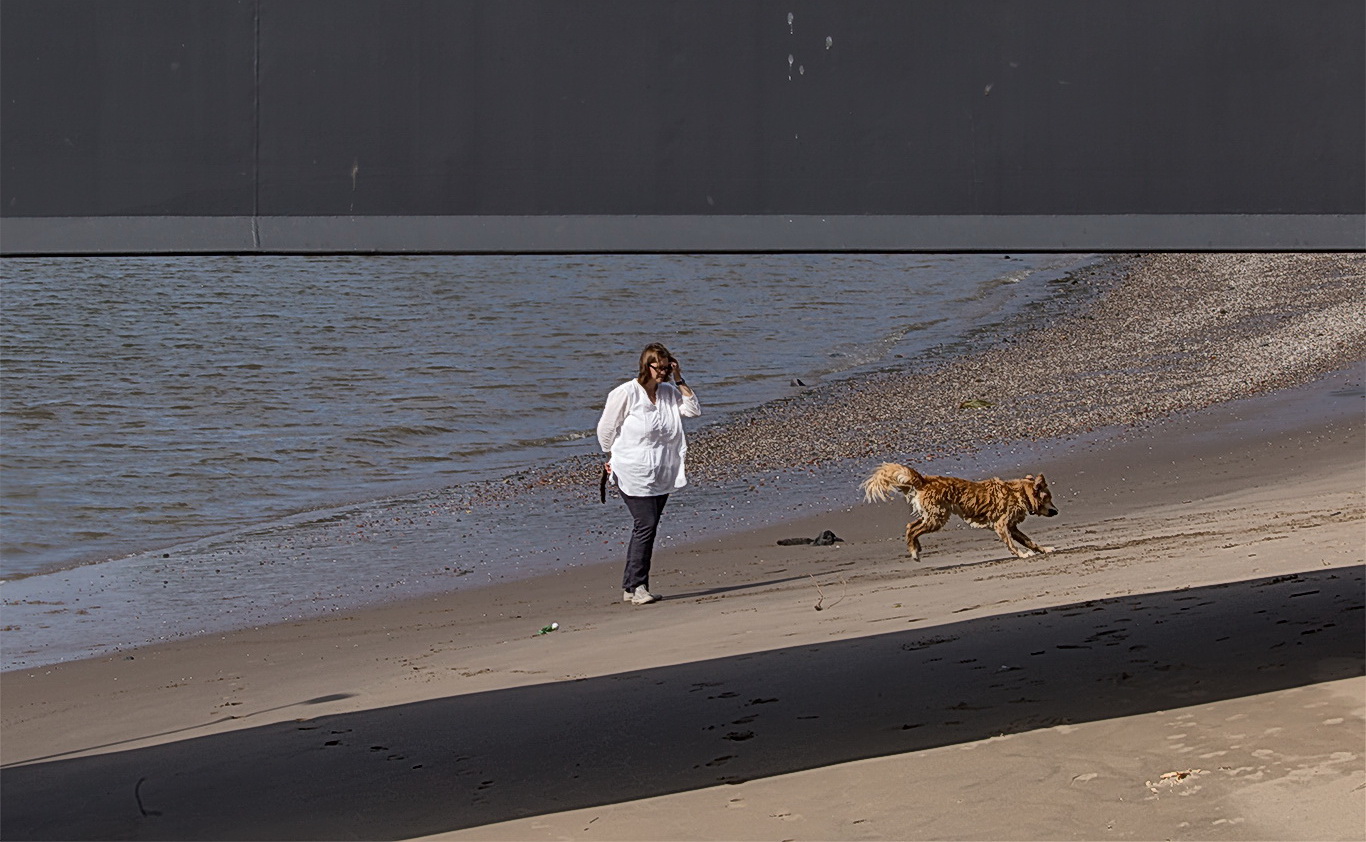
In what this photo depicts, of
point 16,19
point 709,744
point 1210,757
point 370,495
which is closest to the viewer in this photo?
point 16,19

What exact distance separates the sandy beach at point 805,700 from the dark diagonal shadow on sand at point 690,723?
0.07 feet

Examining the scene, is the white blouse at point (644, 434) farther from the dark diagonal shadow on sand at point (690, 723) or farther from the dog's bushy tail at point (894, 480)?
the dark diagonal shadow on sand at point (690, 723)

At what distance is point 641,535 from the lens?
403 inches

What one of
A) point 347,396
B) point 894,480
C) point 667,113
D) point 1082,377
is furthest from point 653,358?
point 347,396

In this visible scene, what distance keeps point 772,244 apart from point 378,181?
1.33m

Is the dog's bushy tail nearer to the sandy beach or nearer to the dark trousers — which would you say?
the sandy beach

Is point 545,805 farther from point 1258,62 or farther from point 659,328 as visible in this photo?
point 659,328

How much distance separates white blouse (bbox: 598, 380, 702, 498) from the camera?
32.3 ft

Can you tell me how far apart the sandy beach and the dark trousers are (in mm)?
274

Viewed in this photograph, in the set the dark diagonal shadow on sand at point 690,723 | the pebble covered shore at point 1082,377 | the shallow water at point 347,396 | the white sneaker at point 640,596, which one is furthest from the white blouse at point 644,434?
the pebble covered shore at point 1082,377

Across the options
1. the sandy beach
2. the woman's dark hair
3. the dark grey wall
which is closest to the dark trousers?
the sandy beach

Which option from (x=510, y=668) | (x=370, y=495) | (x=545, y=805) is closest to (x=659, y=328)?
(x=370, y=495)

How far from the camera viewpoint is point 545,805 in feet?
22.0

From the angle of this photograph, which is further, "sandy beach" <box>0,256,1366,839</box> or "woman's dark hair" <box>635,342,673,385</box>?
"woman's dark hair" <box>635,342,673,385</box>
